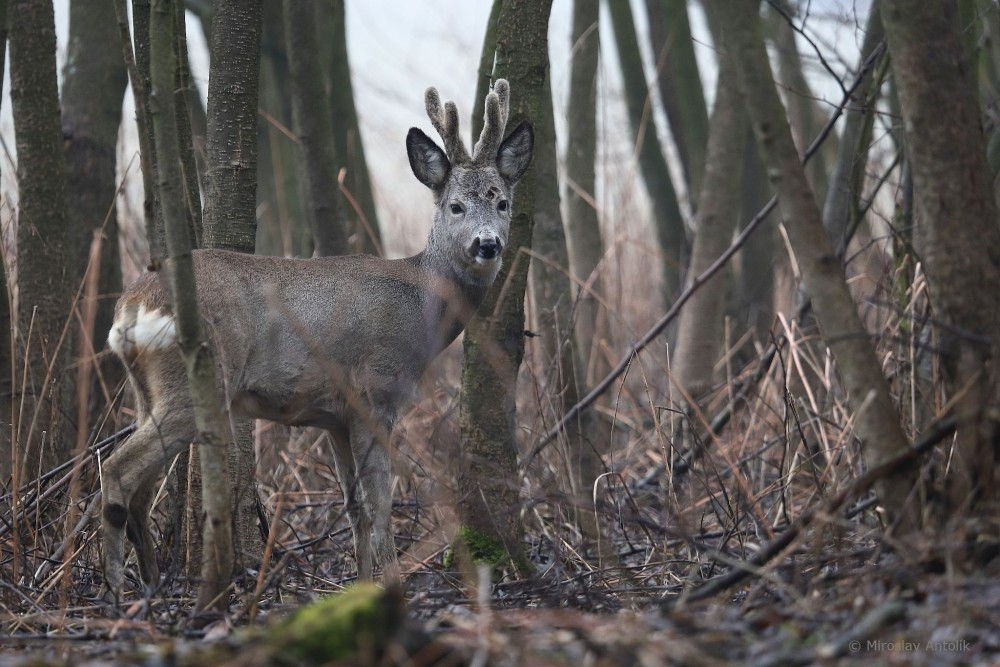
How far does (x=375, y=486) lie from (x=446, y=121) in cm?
198

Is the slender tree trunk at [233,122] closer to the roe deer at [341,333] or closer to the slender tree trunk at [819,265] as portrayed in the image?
the roe deer at [341,333]

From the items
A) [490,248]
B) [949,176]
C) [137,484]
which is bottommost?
[137,484]

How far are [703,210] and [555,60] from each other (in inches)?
145

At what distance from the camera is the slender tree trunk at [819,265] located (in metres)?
3.58

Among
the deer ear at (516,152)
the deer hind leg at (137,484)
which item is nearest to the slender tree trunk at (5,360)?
the deer hind leg at (137,484)

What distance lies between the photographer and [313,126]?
7.88 metres

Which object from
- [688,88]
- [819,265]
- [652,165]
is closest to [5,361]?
[819,265]

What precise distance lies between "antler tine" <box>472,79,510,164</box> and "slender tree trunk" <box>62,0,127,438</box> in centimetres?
280

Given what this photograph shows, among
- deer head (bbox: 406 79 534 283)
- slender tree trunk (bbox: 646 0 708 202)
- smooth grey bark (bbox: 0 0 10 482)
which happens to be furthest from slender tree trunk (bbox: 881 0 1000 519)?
slender tree trunk (bbox: 646 0 708 202)

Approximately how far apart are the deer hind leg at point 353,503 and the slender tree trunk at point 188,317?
1459mm

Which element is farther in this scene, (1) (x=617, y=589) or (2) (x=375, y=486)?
(2) (x=375, y=486)

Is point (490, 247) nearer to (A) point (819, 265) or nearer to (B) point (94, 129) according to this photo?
(A) point (819, 265)

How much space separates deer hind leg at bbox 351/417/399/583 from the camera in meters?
5.60

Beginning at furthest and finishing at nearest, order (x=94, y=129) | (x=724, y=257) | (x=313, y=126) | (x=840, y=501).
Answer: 1. (x=313, y=126)
2. (x=94, y=129)
3. (x=724, y=257)
4. (x=840, y=501)
